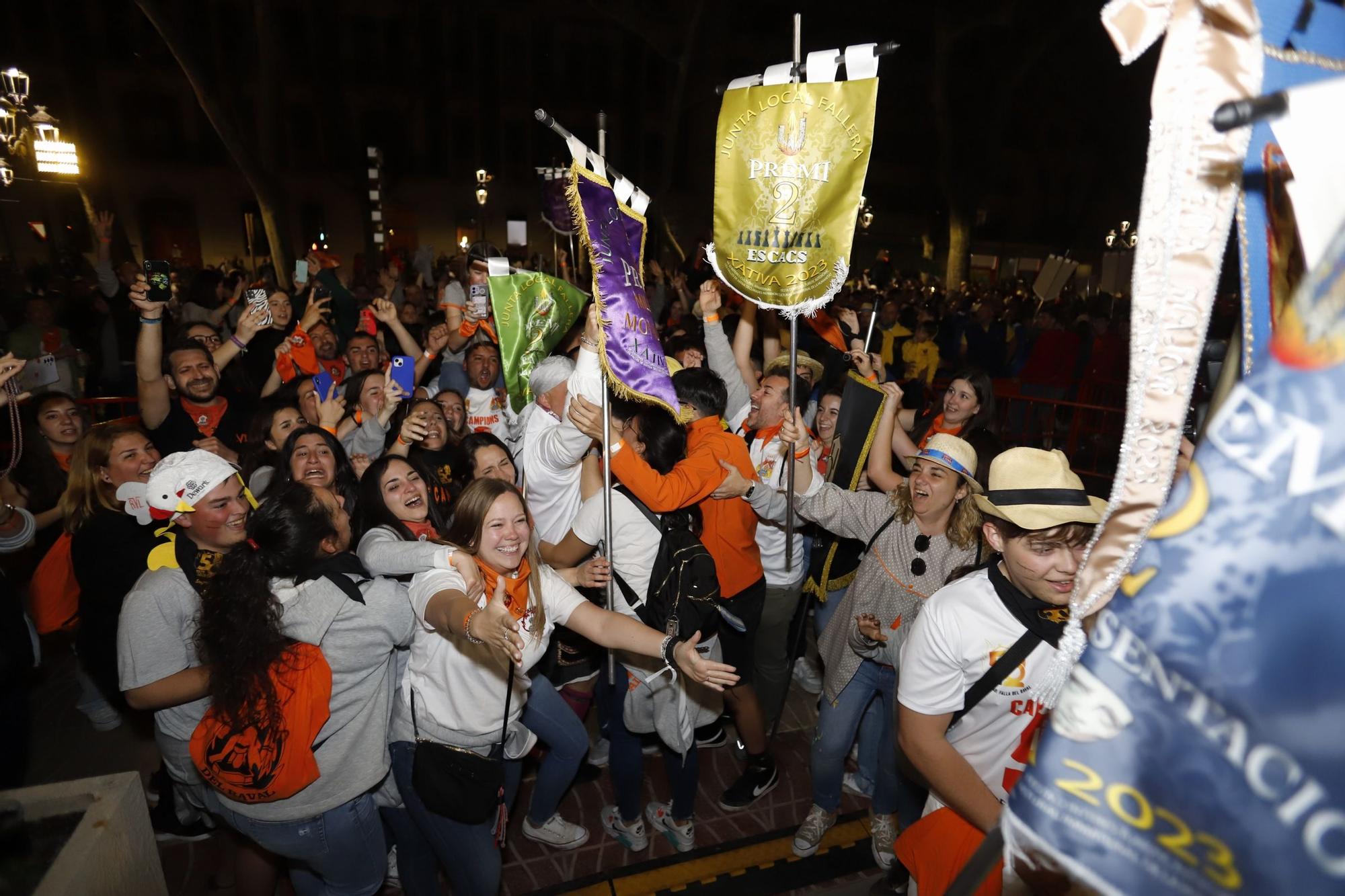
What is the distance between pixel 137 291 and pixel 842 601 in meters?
4.72

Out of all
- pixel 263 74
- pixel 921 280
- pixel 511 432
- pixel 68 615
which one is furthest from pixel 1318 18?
pixel 921 280

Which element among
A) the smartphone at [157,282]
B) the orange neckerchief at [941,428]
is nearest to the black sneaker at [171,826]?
the smartphone at [157,282]

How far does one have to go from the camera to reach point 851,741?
3.56 metres

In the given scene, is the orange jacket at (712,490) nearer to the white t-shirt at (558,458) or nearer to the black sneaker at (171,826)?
the white t-shirt at (558,458)

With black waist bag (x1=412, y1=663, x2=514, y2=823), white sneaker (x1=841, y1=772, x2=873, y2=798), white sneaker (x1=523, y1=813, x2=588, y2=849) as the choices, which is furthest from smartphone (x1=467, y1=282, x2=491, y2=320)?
white sneaker (x1=841, y1=772, x2=873, y2=798)

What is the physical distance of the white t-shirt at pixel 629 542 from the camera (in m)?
3.31

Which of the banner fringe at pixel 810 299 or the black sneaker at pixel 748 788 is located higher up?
the banner fringe at pixel 810 299

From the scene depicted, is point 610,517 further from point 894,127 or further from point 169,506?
point 894,127

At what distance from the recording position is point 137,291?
464 cm

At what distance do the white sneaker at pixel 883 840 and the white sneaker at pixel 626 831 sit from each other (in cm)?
114

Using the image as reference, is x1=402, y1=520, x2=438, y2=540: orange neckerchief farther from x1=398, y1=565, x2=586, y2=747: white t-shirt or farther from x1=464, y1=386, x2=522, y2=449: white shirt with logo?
x1=464, y1=386, x2=522, y2=449: white shirt with logo

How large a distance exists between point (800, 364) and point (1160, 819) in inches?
173

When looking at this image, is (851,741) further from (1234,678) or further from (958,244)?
(958,244)

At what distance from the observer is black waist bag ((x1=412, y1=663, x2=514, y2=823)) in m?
2.70
